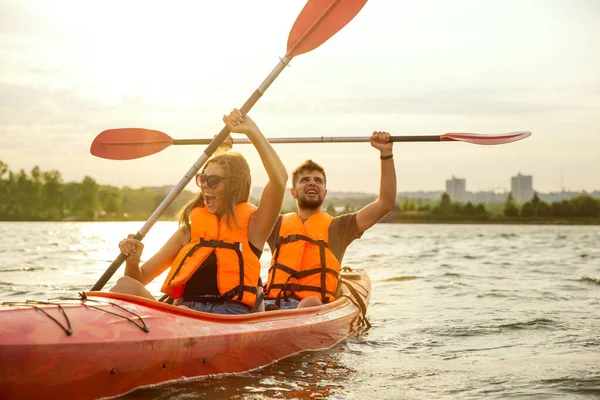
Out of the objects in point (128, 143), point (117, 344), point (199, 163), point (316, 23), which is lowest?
point (117, 344)

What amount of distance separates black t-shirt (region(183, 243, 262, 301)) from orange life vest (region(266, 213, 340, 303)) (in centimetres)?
126

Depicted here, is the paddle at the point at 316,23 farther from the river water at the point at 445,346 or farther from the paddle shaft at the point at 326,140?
the river water at the point at 445,346

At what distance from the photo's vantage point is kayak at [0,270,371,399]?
11.1 ft

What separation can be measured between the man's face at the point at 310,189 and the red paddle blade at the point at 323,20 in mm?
1057

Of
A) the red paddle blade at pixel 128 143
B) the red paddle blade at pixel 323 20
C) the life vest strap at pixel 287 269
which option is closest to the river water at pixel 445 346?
the life vest strap at pixel 287 269

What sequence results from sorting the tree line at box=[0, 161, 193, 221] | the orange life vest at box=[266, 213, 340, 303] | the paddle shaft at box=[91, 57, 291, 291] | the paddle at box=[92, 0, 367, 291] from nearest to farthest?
1. the paddle shaft at box=[91, 57, 291, 291]
2. the paddle at box=[92, 0, 367, 291]
3. the orange life vest at box=[266, 213, 340, 303]
4. the tree line at box=[0, 161, 193, 221]

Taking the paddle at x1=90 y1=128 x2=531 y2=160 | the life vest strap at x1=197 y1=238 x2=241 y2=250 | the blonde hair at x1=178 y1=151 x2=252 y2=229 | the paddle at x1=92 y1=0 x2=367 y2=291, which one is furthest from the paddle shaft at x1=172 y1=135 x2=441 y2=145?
the life vest strap at x1=197 y1=238 x2=241 y2=250

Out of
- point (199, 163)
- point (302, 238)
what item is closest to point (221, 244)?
point (199, 163)

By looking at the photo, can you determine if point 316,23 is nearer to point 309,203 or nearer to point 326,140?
point 326,140

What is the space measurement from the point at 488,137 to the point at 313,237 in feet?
6.07

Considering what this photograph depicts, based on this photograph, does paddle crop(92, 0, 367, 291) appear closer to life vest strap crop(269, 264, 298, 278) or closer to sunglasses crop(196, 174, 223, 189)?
sunglasses crop(196, 174, 223, 189)

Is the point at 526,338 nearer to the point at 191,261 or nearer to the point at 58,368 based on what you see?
the point at 191,261

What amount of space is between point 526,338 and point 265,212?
3452 millimetres

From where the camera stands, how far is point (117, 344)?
368 centimetres
